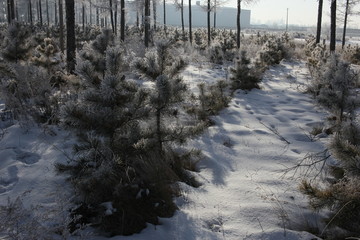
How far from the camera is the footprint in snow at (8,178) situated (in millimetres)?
3338

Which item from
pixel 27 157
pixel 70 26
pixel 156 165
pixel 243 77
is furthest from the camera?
pixel 243 77

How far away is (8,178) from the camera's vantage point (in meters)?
3.52

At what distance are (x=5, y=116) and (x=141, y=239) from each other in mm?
3871

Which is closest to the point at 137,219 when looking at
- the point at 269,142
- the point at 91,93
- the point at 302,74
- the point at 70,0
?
the point at 91,93

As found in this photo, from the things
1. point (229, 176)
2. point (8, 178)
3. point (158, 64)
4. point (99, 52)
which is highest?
point (99, 52)

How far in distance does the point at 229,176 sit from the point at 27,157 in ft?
8.25

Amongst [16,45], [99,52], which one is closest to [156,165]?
[99,52]

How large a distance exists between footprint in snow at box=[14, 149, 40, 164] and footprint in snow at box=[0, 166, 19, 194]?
10.0 inches

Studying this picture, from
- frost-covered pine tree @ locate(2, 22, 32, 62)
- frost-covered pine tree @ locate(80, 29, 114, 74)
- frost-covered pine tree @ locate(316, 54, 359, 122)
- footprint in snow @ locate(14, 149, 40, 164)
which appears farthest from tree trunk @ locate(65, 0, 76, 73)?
frost-covered pine tree @ locate(316, 54, 359, 122)

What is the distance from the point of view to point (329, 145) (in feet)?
8.23

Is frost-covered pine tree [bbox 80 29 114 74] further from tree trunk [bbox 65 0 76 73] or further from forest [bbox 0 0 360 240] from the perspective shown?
tree trunk [bbox 65 0 76 73]

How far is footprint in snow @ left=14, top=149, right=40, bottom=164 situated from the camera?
399 cm

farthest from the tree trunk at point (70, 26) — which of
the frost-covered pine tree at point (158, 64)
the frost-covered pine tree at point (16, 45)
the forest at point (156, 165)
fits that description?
the frost-covered pine tree at point (158, 64)

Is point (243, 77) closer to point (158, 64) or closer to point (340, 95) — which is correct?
point (340, 95)
